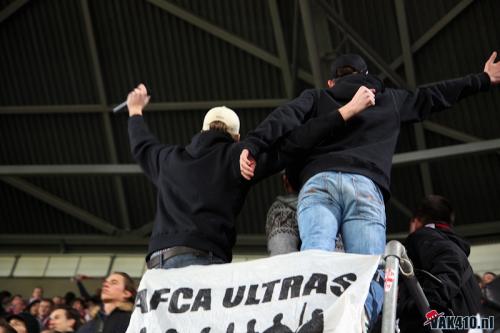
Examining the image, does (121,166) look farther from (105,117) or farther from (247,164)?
(247,164)

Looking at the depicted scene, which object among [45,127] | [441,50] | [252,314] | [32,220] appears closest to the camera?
[252,314]

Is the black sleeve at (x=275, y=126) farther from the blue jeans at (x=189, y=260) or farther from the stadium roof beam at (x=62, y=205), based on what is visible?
the stadium roof beam at (x=62, y=205)

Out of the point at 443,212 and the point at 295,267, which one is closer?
the point at 295,267

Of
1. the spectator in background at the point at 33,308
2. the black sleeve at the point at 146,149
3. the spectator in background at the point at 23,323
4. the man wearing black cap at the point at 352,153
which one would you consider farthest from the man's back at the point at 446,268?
the spectator in background at the point at 33,308

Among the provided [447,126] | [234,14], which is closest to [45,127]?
[234,14]

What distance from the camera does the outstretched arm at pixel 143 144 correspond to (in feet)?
16.4

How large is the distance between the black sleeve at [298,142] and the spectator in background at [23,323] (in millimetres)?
4224

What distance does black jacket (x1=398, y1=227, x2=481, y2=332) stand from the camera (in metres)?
4.05

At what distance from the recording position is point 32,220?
20.2 meters

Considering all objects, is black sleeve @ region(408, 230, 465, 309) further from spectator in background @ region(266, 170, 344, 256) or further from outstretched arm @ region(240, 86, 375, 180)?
outstretched arm @ region(240, 86, 375, 180)

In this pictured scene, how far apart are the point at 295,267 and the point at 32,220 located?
17458 millimetres

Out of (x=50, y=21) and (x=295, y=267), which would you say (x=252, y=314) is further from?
(x=50, y=21)

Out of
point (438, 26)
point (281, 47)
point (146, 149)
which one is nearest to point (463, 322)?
point (146, 149)

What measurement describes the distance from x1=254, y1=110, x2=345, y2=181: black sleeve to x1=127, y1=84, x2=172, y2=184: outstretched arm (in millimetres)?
711
